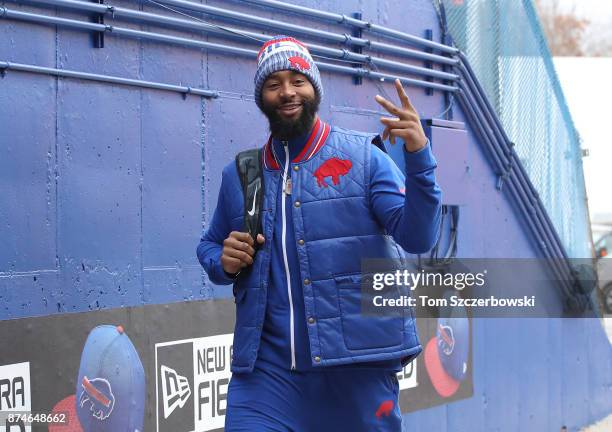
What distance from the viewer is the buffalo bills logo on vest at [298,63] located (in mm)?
4129

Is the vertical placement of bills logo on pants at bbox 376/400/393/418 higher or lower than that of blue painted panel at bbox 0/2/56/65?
lower

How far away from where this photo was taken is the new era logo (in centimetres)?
571

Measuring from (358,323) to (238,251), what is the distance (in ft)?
1.67

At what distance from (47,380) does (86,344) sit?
0.99ft

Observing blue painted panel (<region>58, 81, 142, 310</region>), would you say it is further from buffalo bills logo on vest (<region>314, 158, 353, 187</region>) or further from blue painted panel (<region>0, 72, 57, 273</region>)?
buffalo bills logo on vest (<region>314, 158, 353, 187</region>)

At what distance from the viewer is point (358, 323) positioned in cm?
399

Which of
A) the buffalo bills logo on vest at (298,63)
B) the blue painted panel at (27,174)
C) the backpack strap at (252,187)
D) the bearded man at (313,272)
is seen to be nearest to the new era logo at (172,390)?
the blue painted panel at (27,174)

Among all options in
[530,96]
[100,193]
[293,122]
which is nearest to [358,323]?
[293,122]

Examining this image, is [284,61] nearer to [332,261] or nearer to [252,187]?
[252,187]

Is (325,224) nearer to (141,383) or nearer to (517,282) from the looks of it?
(141,383)

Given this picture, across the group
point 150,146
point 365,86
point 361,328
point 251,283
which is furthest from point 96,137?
point 365,86

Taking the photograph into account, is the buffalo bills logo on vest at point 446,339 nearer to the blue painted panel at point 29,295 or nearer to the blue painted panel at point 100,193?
the blue painted panel at point 100,193

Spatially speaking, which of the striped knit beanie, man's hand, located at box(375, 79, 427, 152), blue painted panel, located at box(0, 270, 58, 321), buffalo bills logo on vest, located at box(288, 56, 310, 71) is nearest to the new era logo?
blue painted panel, located at box(0, 270, 58, 321)

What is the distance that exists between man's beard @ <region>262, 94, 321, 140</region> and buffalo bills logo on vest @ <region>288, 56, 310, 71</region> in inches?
4.9
